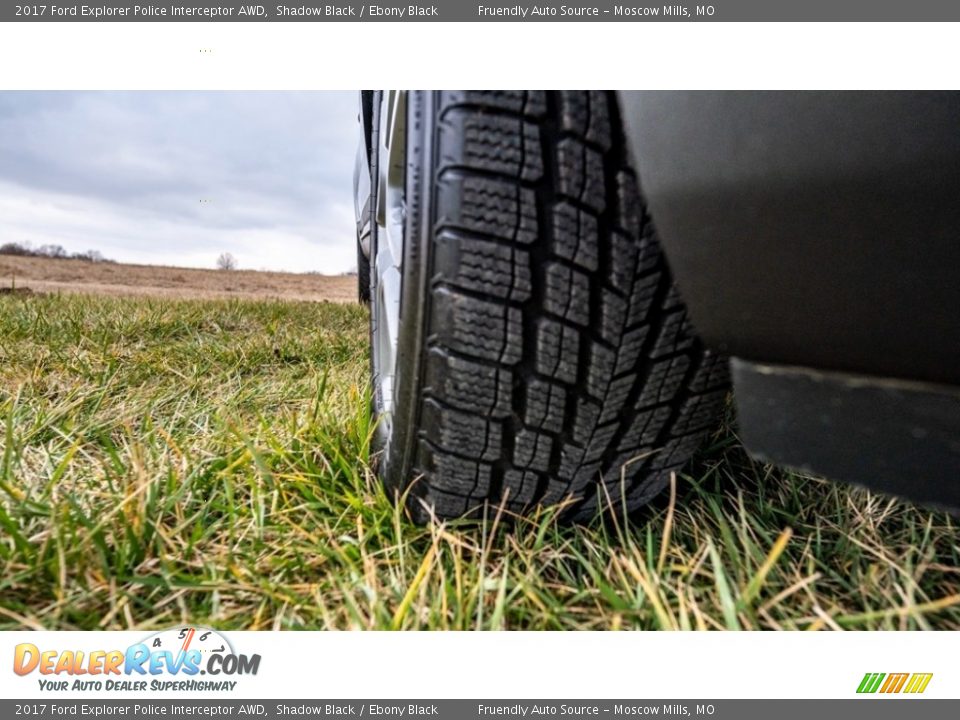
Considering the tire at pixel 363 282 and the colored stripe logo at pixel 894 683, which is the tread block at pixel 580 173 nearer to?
the colored stripe logo at pixel 894 683

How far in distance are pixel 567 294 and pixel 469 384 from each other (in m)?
0.15

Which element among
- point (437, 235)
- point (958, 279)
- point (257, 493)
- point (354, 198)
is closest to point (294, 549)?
point (257, 493)

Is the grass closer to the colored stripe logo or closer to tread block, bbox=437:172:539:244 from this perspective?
the colored stripe logo

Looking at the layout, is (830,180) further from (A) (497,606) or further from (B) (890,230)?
(A) (497,606)

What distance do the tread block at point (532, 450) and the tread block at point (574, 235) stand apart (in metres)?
0.22

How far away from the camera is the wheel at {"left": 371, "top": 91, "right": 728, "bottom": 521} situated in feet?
1.93

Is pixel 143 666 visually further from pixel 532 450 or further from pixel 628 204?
pixel 628 204

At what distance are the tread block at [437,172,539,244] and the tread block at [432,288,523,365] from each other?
0.24ft

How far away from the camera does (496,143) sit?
0.59 meters

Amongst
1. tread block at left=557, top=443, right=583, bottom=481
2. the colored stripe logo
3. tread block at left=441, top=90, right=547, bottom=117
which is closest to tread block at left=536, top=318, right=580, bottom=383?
tread block at left=557, top=443, right=583, bottom=481

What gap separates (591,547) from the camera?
0.79 metres

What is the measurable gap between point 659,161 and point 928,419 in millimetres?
323

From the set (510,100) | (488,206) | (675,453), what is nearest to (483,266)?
(488,206)

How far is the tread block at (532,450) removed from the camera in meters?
0.73
